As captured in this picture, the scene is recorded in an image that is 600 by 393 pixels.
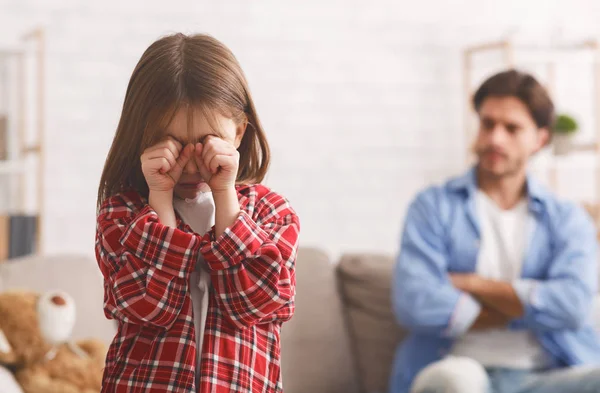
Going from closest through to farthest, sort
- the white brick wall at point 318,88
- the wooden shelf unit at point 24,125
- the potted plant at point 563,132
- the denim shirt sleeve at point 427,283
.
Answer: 1. the denim shirt sleeve at point 427,283
2. the wooden shelf unit at point 24,125
3. the white brick wall at point 318,88
4. the potted plant at point 563,132

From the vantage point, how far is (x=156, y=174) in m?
0.98

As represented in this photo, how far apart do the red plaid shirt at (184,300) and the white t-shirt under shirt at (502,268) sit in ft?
5.00

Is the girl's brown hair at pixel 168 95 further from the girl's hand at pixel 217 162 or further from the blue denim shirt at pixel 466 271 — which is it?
the blue denim shirt at pixel 466 271

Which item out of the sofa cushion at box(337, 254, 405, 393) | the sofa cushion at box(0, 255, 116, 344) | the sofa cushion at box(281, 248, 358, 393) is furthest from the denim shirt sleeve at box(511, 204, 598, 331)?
the sofa cushion at box(0, 255, 116, 344)

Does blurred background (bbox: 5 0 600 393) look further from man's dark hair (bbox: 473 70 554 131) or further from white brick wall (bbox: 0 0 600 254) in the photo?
man's dark hair (bbox: 473 70 554 131)

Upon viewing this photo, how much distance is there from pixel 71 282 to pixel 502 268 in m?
1.32

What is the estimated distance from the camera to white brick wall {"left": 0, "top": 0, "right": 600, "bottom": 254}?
3.17 m

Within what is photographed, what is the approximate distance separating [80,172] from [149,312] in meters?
2.32

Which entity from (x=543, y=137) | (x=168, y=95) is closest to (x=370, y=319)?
(x=543, y=137)

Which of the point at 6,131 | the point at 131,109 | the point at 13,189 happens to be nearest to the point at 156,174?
the point at 131,109

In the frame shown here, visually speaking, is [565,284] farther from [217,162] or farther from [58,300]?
[217,162]

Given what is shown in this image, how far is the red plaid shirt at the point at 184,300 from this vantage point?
96 cm

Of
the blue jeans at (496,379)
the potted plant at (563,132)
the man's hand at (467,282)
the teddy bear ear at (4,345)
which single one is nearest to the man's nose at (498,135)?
the man's hand at (467,282)

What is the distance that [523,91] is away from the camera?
2.65 meters
